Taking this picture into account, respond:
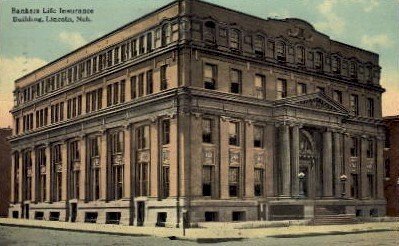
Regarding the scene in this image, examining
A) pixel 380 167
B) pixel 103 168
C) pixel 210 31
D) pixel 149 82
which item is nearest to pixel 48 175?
pixel 103 168

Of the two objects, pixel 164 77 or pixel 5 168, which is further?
pixel 5 168

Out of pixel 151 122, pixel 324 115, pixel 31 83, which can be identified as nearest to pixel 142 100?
pixel 151 122

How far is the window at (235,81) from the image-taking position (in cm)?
4016

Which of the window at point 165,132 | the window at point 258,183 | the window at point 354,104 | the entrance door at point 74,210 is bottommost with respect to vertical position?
the entrance door at point 74,210

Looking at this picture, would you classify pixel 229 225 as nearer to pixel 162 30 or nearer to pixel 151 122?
pixel 151 122

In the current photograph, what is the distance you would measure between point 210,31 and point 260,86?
229 inches

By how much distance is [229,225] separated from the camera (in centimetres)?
3356

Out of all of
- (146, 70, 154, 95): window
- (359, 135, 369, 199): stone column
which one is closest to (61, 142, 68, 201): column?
(146, 70, 154, 95): window

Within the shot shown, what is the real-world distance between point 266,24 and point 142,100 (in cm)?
1012

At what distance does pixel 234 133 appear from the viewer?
132 feet

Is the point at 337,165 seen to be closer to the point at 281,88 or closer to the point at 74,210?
the point at 281,88

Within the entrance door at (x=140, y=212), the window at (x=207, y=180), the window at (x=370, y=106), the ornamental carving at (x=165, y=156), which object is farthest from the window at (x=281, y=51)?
the entrance door at (x=140, y=212)

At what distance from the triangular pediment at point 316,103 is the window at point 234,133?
12.1 ft

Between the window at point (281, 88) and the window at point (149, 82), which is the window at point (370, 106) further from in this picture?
the window at point (149, 82)
